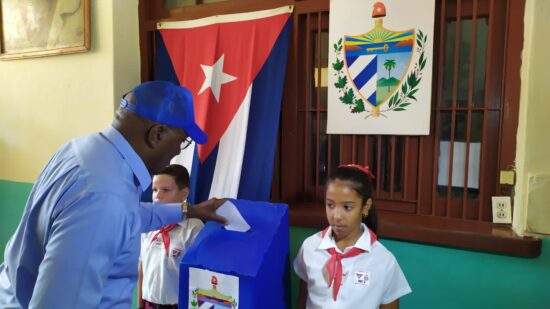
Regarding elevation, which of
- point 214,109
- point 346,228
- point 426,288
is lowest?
point 426,288

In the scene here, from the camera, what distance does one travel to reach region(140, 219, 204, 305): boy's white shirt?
1639 mm

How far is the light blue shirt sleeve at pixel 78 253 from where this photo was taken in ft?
2.66

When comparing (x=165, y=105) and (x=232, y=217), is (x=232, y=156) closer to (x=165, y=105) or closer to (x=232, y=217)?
(x=232, y=217)

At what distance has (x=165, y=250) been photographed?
1.67 m

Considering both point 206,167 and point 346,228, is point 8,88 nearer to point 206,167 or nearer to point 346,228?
point 206,167

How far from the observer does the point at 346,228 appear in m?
1.34

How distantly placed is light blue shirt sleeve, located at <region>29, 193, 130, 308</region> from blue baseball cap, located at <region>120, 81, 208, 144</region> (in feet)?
0.82

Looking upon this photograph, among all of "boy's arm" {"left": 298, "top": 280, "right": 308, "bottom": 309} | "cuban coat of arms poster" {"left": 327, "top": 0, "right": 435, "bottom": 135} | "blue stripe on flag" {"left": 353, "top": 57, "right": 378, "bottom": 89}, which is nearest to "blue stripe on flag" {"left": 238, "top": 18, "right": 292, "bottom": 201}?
"cuban coat of arms poster" {"left": 327, "top": 0, "right": 435, "bottom": 135}

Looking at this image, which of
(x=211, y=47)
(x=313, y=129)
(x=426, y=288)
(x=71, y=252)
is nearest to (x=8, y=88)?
(x=211, y=47)

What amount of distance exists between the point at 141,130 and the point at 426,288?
4.20 ft

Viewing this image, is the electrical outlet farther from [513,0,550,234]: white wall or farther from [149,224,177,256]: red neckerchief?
[149,224,177,256]: red neckerchief

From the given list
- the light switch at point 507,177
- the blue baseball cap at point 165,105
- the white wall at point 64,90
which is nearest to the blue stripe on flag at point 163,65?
the white wall at point 64,90

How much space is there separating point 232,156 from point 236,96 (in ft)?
0.99

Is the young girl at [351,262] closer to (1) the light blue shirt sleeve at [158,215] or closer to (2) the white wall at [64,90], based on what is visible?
(1) the light blue shirt sleeve at [158,215]
